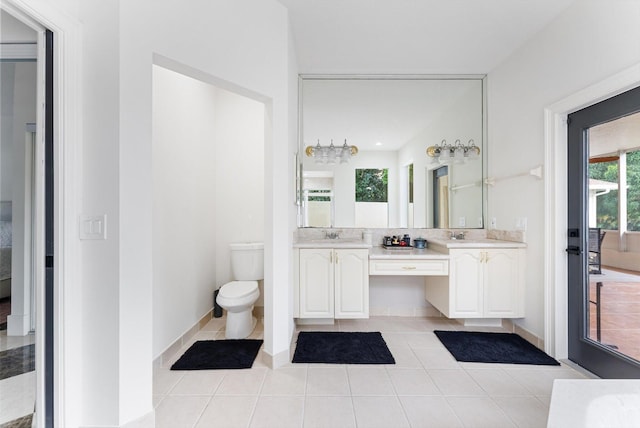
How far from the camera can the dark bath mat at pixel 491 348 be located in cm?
225

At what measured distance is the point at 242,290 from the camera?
8.47ft

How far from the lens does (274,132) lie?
84.3 inches

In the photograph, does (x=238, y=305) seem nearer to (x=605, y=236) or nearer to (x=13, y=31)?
(x=13, y=31)

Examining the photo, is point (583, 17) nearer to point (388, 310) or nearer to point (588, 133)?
point (588, 133)

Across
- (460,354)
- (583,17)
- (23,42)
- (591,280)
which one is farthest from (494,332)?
(23,42)

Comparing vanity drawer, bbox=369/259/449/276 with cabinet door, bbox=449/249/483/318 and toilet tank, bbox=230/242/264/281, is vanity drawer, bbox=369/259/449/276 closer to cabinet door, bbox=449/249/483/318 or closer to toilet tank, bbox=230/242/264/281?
cabinet door, bbox=449/249/483/318

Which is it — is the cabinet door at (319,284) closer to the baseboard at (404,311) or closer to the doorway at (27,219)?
the baseboard at (404,311)

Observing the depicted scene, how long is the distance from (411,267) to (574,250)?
3.94ft

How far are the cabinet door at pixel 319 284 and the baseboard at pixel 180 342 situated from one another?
3.33ft

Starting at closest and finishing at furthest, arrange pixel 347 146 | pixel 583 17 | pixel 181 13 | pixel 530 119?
pixel 181 13 < pixel 583 17 < pixel 530 119 < pixel 347 146

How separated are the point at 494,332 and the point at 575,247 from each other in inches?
A: 43.4

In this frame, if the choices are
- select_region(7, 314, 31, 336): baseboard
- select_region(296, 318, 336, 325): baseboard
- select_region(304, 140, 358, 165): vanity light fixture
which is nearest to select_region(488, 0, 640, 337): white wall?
select_region(304, 140, 358, 165): vanity light fixture

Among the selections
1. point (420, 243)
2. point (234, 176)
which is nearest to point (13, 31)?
point (234, 176)

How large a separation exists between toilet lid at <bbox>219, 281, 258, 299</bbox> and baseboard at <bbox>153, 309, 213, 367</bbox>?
47 cm
